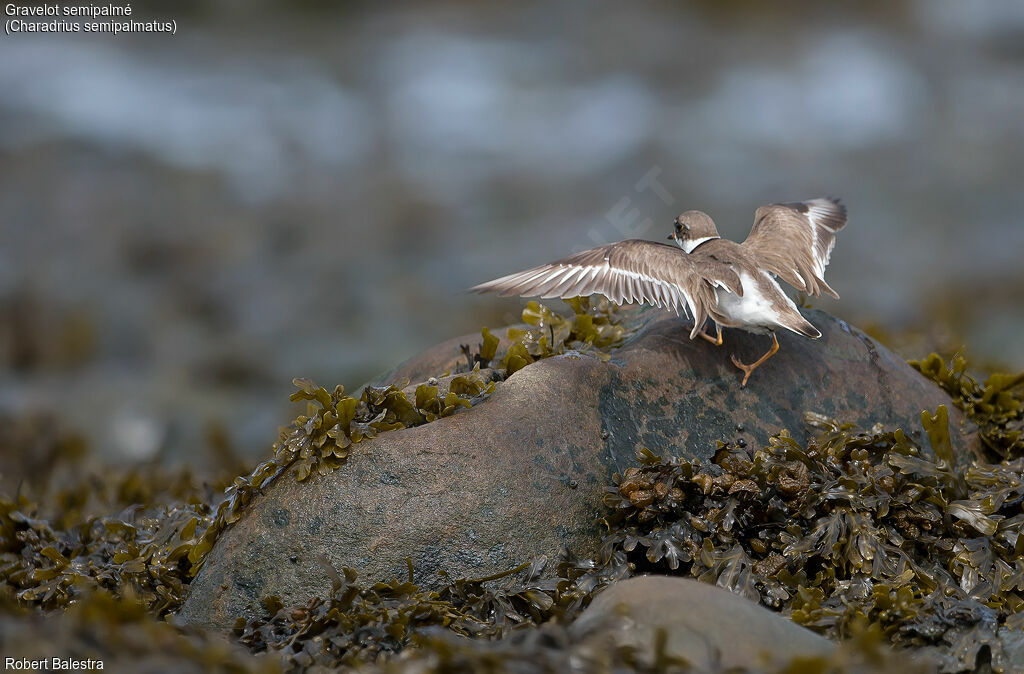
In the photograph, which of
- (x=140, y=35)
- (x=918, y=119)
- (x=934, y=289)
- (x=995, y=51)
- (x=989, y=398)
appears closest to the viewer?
(x=989, y=398)

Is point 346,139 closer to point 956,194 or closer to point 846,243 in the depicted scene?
point 846,243

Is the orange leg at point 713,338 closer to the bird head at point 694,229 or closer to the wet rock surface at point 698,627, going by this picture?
the bird head at point 694,229

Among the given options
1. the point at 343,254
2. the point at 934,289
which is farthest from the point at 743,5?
the point at 343,254

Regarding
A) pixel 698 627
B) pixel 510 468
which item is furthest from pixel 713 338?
pixel 698 627

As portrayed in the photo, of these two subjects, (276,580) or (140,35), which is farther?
(140,35)

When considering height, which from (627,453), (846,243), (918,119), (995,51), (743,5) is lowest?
(627,453)

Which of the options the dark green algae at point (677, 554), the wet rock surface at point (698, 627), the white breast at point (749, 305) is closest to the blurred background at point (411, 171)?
the dark green algae at point (677, 554)
